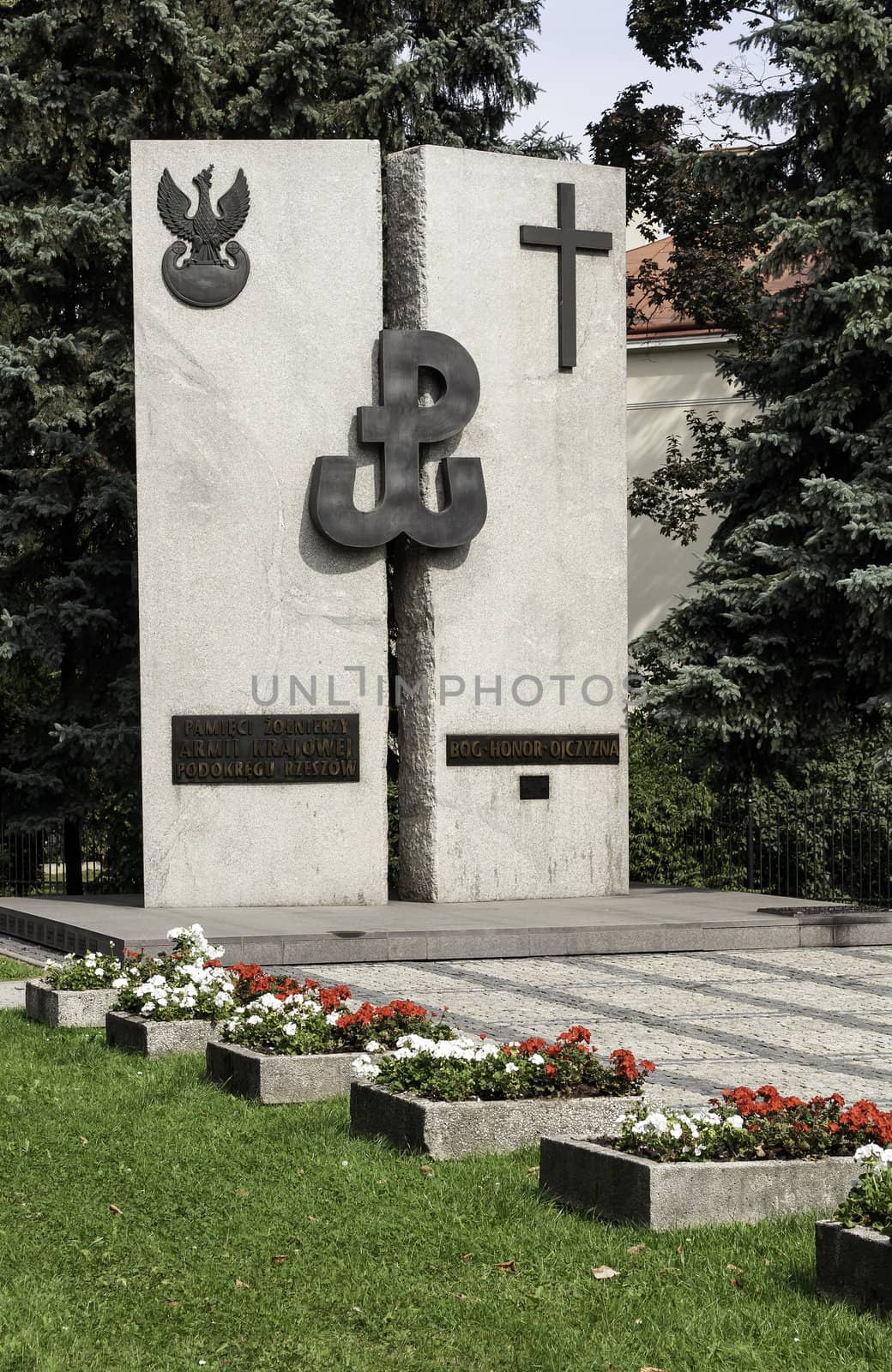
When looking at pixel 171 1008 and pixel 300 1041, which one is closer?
pixel 300 1041

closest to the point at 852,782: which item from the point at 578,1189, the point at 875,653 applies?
the point at 875,653

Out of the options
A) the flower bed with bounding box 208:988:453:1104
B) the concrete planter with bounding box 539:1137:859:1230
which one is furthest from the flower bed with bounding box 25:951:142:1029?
the concrete planter with bounding box 539:1137:859:1230

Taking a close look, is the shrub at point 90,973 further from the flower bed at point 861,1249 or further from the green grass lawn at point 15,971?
the flower bed at point 861,1249

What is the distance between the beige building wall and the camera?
1388 inches

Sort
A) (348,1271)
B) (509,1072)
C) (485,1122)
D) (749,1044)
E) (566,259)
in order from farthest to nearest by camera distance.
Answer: (566,259)
(749,1044)
(509,1072)
(485,1122)
(348,1271)

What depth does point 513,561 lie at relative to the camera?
1585 centimetres

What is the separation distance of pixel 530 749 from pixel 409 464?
281cm

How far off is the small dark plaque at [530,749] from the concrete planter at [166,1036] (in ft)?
22.5

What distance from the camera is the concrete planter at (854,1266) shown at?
4.78 m

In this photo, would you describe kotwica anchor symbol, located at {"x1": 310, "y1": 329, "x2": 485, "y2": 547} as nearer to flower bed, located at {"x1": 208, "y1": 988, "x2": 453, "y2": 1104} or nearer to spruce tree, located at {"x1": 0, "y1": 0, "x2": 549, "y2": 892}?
spruce tree, located at {"x1": 0, "y1": 0, "x2": 549, "y2": 892}

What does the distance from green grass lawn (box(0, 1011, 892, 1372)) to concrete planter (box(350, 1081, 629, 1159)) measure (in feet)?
0.42

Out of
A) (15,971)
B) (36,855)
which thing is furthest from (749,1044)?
(36,855)

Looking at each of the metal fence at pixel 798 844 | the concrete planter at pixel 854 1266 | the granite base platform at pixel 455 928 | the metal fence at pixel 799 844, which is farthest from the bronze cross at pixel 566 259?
the concrete planter at pixel 854 1266

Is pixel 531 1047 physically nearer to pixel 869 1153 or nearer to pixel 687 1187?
pixel 687 1187
